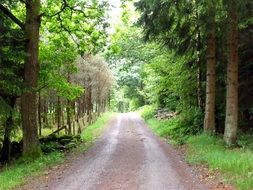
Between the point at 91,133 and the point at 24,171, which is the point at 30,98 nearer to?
the point at 24,171

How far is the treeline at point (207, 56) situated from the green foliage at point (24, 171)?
266 inches

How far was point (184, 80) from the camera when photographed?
24.9m

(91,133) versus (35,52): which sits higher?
(35,52)

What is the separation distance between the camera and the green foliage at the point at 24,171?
39.5 ft

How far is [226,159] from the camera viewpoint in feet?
42.1

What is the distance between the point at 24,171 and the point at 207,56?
418 inches

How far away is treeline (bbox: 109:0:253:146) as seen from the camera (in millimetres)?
16031

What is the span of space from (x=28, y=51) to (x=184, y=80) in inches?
415

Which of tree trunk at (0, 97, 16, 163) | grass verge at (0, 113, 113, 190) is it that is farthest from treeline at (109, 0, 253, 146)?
tree trunk at (0, 97, 16, 163)

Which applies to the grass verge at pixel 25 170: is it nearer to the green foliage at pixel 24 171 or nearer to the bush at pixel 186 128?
the green foliage at pixel 24 171

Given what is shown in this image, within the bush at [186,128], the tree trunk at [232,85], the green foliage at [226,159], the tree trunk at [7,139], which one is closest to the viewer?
the green foliage at [226,159]

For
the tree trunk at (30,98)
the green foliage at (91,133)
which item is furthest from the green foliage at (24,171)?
the green foliage at (91,133)

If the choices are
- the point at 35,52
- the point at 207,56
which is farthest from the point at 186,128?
the point at 35,52

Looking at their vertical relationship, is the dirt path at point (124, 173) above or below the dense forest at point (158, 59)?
below
